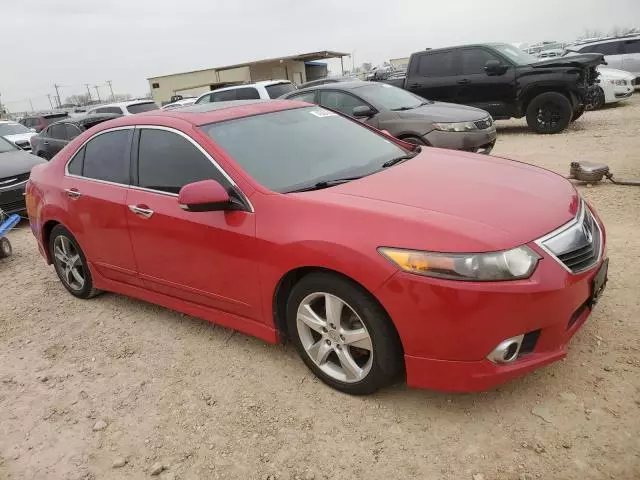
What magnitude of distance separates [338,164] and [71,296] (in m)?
2.93

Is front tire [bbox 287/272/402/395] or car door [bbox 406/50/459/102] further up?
car door [bbox 406/50/459/102]

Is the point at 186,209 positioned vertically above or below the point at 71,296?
above

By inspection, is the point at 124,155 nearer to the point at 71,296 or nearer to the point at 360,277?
the point at 71,296

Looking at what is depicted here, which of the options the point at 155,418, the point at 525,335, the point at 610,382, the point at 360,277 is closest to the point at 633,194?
the point at 610,382

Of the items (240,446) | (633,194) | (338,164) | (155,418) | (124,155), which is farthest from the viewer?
(633,194)

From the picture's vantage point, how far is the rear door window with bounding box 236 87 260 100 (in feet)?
42.2

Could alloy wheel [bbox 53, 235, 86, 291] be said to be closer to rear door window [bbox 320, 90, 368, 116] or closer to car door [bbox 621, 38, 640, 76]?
rear door window [bbox 320, 90, 368, 116]

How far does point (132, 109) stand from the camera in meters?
16.5

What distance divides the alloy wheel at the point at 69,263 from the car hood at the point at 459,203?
103 inches

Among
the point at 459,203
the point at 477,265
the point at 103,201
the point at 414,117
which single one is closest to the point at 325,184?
the point at 459,203

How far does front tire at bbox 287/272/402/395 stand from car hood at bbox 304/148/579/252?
0.36 metres

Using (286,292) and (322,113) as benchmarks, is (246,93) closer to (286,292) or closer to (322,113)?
(322,113)

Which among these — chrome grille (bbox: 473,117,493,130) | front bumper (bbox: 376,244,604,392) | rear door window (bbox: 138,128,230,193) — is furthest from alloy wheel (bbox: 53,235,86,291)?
chrome grille (bbox: 473,117,493,130)

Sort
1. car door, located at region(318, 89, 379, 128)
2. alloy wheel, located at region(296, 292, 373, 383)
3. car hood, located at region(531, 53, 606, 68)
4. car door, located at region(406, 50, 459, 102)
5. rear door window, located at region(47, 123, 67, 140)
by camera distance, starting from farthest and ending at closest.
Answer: rear door window, located at region(47, 123, 67, 140)
car door, located at region(406, 50, 459, 102)
car hood, located at region(531, 53, 606, 68)
car door, located at region(318, 89, 379, 128)
alloy wheel, located at region(296, 292, 373, 383)
